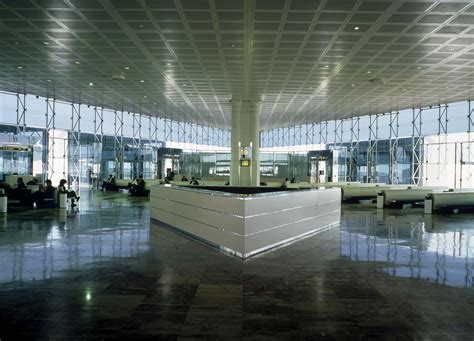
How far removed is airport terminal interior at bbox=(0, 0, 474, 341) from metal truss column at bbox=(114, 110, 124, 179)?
1.62 metres

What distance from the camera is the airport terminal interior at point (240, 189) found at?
393cm

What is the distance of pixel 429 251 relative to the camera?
697 cm

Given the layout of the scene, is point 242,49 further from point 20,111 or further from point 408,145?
point 408,145

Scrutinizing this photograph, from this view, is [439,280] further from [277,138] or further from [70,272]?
[277,138]

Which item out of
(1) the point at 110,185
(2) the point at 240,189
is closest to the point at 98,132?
(1) the point at 110,185

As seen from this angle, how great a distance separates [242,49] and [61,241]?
24.5 feet

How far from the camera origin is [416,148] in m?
23.7

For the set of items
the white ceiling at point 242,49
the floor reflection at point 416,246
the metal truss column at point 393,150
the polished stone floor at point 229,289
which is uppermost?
the white ceiling at point 242,49

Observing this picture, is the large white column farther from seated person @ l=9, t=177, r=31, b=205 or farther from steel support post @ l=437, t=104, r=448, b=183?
steel support post @ l=437, t=104, r=448, b=183

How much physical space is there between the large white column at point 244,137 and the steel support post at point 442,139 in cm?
1084

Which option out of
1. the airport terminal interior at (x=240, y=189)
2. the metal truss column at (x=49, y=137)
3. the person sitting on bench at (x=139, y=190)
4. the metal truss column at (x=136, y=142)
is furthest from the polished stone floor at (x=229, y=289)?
the metal truss column at (x=136, y=142)

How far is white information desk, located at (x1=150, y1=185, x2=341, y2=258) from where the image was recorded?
650 centimetres

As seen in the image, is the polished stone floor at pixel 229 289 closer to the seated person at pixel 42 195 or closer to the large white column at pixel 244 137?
the seated person at pixel 42 195

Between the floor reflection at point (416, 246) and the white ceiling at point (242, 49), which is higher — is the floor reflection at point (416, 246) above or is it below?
below
